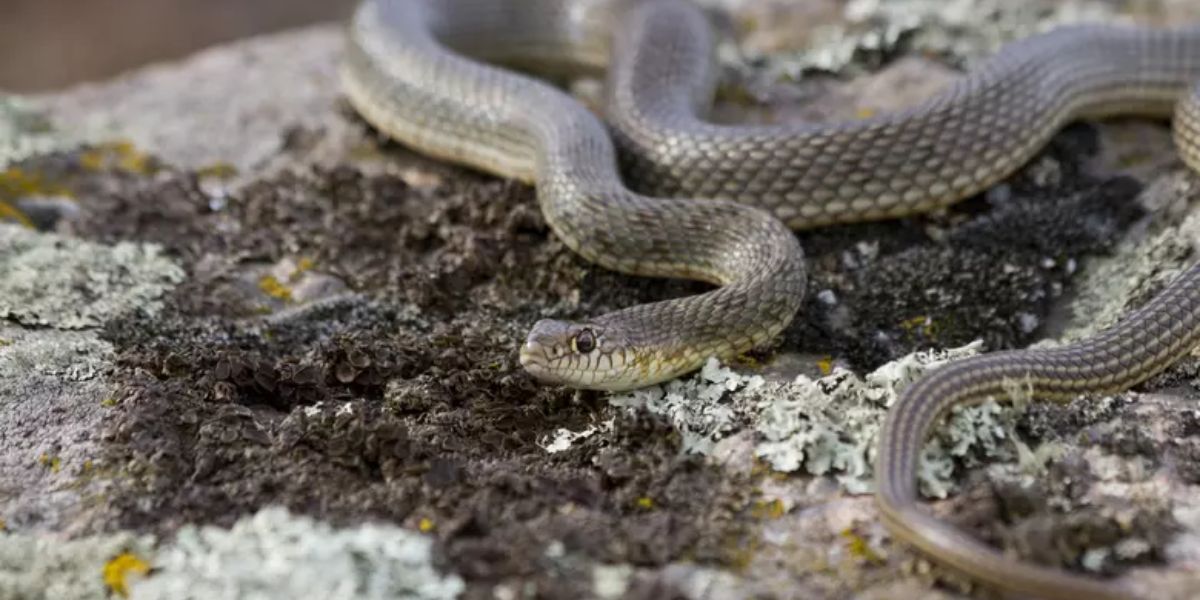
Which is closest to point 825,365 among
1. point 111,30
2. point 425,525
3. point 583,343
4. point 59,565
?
point 583,343

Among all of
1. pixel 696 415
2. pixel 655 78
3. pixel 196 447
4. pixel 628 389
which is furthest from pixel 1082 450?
pixel 655 78

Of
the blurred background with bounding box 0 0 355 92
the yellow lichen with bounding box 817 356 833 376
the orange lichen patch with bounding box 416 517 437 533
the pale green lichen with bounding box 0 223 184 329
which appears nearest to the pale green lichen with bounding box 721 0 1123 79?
the yellow lichen with bounding box 817 356 833 376

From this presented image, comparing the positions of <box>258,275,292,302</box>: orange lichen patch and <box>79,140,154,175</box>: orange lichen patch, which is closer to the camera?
<box>258,275,292,302</box>: orange lichen patch

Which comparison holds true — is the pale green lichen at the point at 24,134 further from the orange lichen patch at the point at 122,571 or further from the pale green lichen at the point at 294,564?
the pale green lichen at the point at 294,564

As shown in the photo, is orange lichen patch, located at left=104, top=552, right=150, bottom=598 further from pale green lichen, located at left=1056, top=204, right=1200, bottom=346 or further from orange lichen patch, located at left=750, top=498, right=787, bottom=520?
pale green lichen, located at left=1056, top=204, right=1200, bottom=346

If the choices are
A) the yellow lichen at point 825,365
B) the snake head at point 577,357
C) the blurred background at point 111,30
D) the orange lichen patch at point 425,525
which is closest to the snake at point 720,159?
the snake head at point 577,357

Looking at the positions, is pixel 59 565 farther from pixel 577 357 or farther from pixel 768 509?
pixel 768 509

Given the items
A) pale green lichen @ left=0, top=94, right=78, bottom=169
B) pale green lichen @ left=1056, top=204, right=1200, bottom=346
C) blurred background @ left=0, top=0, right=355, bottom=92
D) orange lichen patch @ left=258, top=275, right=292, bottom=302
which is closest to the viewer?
pale green lichen @ left=1056, top=204, right=1200, bottom=346
